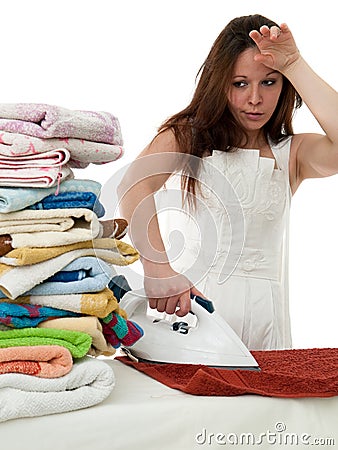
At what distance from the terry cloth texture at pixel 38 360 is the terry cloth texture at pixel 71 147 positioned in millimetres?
310

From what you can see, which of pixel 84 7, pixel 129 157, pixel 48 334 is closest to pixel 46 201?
pixel 48 334

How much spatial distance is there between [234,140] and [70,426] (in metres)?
0.87

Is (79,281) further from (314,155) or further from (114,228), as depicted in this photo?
(314,155)

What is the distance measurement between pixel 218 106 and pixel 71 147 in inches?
23.0

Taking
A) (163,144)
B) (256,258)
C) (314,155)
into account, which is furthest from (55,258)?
(314,155)

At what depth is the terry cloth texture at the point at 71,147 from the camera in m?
1.25

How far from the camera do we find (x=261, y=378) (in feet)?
4.25

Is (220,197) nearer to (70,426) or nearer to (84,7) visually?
(70,426)

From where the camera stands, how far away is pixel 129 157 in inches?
87.5

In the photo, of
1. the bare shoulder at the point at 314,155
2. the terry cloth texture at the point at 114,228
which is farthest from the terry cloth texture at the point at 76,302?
the bare shoulder at the point at 314,155

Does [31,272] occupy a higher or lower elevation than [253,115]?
lower

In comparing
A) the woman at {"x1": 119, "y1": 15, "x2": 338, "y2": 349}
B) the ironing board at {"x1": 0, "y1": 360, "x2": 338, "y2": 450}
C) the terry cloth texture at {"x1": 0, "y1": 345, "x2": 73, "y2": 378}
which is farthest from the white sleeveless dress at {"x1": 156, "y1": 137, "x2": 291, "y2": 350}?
the terry cloth texture at {"x1": 0, "y1": 345, "x2": 73, "y2": 378}

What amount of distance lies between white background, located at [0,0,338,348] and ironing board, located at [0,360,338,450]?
45.2 inches

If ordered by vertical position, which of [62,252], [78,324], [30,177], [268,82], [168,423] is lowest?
[168,423]
